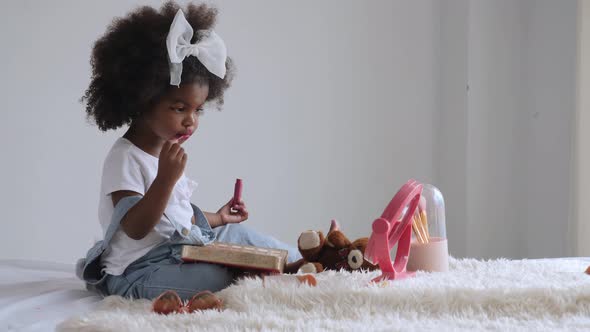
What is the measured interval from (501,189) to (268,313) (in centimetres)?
184

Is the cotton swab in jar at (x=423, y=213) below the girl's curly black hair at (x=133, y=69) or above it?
below

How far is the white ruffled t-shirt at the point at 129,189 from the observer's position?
4.20ft

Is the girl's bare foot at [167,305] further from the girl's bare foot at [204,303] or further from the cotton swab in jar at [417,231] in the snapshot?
the cotton swab in jar at [417,231]

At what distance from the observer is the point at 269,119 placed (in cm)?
249

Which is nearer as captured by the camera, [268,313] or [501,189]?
[268,313]

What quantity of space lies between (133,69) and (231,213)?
394 millimetres

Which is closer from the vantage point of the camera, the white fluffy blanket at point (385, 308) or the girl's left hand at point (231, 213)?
the white fluffy blanket at point (385, 308)

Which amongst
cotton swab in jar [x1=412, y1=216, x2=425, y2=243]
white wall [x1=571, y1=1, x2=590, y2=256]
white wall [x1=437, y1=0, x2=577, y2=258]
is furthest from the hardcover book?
white wall [x1=437, y1=0, x2=577, y2=258]

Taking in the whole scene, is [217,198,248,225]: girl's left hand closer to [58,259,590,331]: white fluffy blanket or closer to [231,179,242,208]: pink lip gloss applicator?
[231,179,242,208]: pink lip gloss applicator

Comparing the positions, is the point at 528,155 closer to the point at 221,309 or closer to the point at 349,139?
the point at 349,139

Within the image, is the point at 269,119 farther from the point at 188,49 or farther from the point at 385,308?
the point at 385,308

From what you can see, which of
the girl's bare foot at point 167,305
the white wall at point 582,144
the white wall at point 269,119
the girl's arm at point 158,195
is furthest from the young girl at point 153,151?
the white wall at point 582,144

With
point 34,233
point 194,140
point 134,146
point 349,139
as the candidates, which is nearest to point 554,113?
point 349,139

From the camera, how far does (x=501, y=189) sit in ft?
8.34
